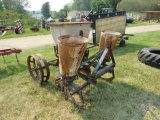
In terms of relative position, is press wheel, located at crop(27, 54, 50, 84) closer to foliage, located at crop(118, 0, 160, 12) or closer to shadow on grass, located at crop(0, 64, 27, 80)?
shadow on grass, located at crop(0, 64, 27, 80)

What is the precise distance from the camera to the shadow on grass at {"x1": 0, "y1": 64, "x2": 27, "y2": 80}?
471 centimetres

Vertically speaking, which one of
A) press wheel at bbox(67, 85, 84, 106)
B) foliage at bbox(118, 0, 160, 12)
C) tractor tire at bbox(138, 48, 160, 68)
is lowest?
press wheel at bbox(67, 85, 84, 106)

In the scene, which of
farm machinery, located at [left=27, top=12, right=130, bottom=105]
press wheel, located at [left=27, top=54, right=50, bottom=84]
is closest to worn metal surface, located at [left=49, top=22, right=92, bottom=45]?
farm machinery, located at [left=27, top=12, right=130, bottom=105]

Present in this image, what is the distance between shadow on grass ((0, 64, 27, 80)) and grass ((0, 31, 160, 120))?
0.03 metres

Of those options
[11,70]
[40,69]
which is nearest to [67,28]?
[40,69]

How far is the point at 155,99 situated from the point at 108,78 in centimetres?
117

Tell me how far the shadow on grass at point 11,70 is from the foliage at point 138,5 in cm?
3253

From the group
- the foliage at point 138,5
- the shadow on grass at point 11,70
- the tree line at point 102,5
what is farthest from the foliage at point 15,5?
the shadow on grass at point 11,70

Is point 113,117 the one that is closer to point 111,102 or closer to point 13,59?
point 111,102

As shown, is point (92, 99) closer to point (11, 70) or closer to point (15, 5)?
point (11, 70)

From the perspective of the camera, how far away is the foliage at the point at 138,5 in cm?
3369

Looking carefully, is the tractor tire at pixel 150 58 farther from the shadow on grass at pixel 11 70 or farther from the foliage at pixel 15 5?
the foliage at pixel 15 5

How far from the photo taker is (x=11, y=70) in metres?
5.00

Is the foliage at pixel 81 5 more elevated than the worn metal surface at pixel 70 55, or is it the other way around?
the foliage at pixel 81 5
